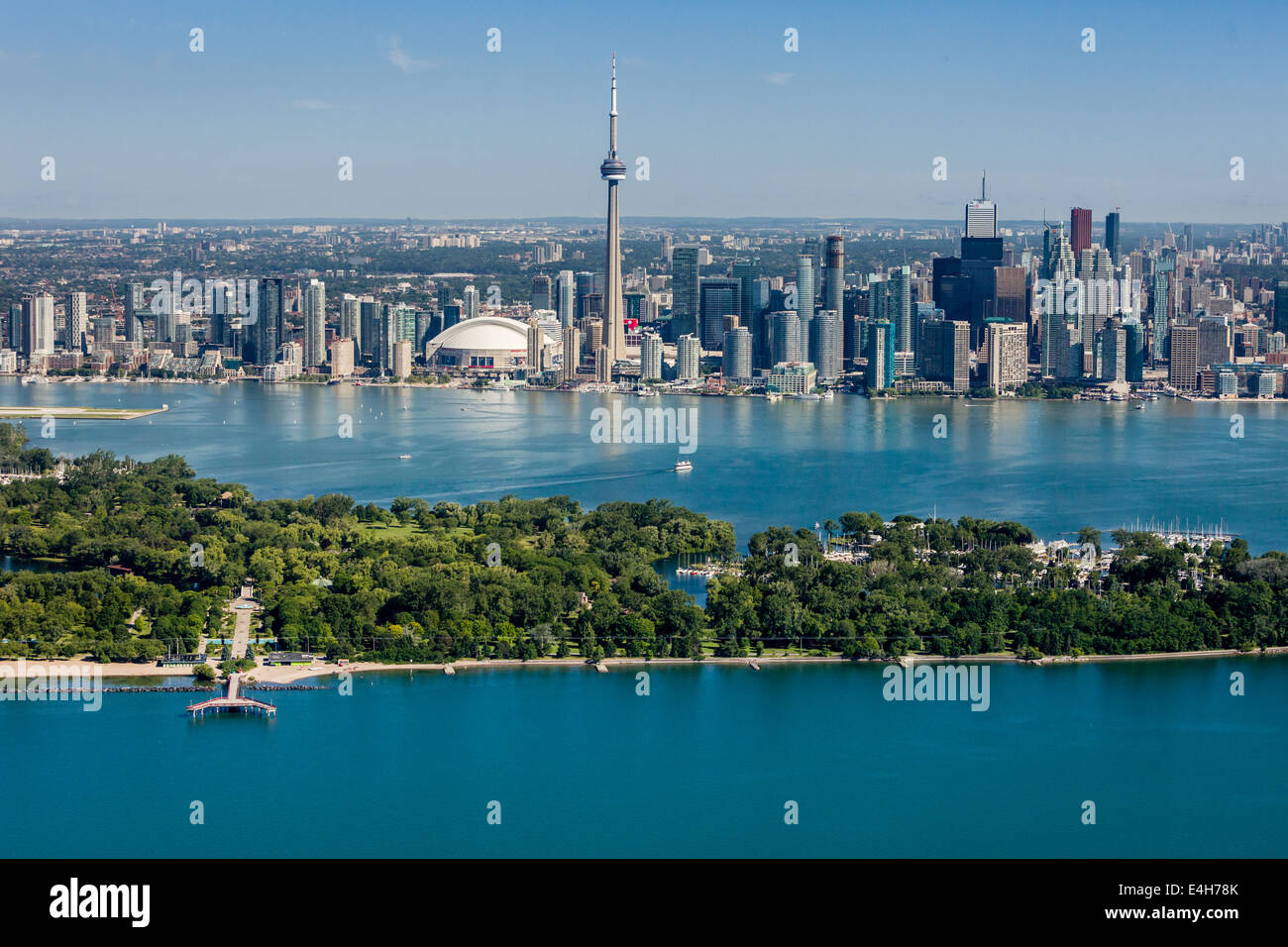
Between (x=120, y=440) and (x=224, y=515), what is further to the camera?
(x=120, y=440)

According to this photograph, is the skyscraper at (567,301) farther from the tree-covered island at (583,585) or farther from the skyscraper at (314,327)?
the tree-covered island at (583,585)

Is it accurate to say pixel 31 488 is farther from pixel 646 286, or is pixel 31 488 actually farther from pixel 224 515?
pixel 646 286

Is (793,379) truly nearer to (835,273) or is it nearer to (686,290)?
(835,273)

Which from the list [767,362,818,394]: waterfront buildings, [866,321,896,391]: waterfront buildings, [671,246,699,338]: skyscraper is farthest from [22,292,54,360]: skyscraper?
[866,321,896,391]: waterfront buildings

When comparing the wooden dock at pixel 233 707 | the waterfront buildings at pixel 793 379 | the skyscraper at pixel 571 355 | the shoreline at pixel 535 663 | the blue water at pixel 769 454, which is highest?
the skyscraper at pixel 571 355

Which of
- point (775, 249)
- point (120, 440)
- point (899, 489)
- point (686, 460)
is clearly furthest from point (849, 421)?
point (775, 249)

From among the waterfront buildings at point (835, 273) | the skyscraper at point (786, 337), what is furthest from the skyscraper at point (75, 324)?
the waterfront buildings at point (835, 273)
